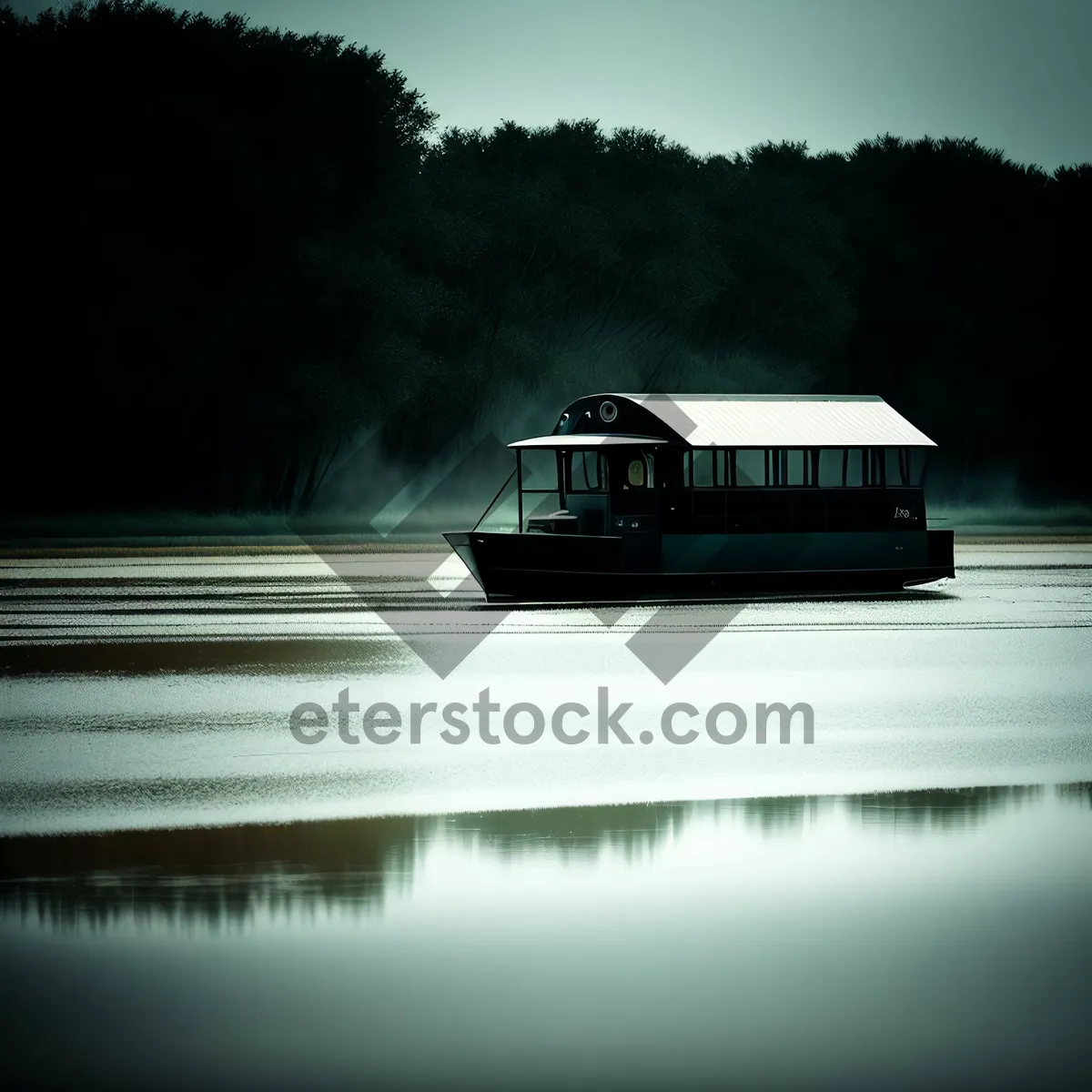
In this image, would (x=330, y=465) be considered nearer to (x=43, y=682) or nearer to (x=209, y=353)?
(x=209, y=353)

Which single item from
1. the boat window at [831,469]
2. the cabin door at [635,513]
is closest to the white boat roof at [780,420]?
the cabin door at [635,513]

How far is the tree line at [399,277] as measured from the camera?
202 ft

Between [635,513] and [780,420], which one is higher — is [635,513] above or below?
below

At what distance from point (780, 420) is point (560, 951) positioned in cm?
2950

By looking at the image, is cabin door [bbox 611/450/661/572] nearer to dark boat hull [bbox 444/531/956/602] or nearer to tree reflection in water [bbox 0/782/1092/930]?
dark boat hull [bbox 444/531/956/602]

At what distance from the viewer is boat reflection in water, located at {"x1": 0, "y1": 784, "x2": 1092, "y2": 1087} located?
6.19 metres

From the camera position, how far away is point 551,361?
250ft

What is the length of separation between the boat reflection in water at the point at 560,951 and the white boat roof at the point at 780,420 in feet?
81.3

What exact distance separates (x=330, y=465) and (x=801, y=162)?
31736mm

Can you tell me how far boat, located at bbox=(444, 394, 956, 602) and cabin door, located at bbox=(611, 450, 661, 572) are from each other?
0.02 m

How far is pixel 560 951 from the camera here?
24.7 ft

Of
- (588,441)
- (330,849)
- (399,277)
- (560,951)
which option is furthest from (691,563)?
(399,277)

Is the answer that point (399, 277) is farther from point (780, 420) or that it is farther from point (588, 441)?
point (588, 441)

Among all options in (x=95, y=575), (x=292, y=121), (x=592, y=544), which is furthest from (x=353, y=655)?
(x=292, y=121)
